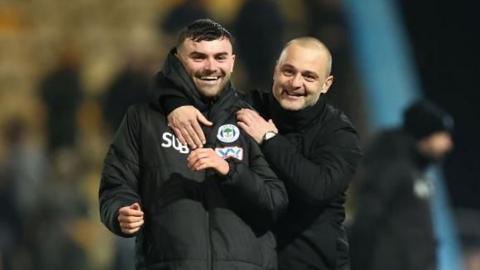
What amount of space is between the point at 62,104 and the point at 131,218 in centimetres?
796

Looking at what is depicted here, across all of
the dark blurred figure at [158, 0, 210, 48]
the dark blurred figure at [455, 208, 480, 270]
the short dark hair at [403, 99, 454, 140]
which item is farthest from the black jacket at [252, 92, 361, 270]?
the dark blurred figure at [158, 0, 210, 48]

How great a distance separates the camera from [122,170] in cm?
483

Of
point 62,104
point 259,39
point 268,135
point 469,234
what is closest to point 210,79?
point 268,135

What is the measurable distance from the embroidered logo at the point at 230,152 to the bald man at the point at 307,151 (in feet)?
0.36

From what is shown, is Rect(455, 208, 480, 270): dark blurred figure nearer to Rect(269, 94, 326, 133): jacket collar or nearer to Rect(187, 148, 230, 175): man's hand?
Rect(269, 94, 326, 133): jacket collar

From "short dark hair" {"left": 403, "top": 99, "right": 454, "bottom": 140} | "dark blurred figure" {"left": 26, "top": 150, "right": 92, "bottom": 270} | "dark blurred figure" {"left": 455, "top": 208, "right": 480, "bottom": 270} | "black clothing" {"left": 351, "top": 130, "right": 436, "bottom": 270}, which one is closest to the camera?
"black clothing" {"left": 351, "top": 130, "right": 436, "bottom": 270}

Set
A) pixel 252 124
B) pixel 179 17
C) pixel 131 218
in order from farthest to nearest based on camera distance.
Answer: pixel 179 17 → pixel 252 124 → pixel 131 218

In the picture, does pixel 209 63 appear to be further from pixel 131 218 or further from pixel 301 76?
pixel 131 218

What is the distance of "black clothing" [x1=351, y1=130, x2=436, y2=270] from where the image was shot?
7.70 meters

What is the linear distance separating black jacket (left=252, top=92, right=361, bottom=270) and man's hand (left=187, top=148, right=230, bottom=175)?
32 cm

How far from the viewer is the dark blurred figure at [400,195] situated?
7.74 metres

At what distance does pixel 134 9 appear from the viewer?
13.7m

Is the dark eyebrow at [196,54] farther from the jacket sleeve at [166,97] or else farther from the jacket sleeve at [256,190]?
the jacket sleeve at [256,190]

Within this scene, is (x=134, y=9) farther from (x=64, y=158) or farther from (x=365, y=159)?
(x=365, y=159)
